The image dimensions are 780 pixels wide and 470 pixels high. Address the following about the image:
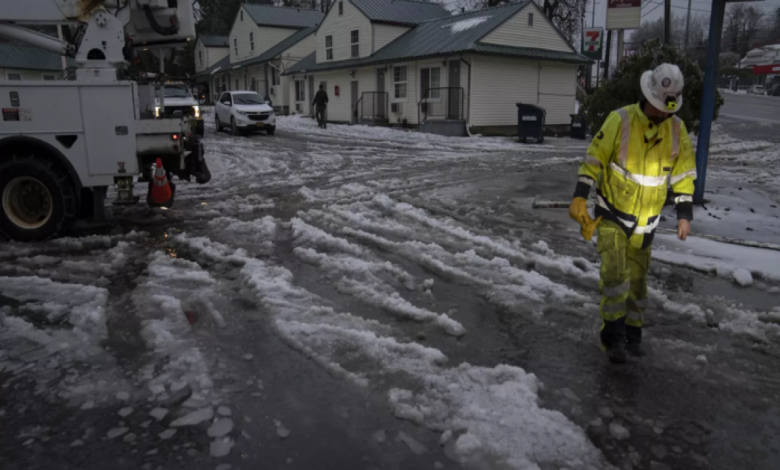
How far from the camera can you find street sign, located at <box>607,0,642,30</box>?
1988 centimetres

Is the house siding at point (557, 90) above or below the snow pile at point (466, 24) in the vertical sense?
below

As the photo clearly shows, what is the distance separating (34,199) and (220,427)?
5.79 m

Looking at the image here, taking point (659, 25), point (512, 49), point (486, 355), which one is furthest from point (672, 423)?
point (659, 25)

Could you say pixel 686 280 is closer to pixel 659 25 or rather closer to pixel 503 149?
pixel 503 149

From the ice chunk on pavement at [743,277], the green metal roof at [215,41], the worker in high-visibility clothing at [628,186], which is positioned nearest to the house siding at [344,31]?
the green metal roof at [215,41]

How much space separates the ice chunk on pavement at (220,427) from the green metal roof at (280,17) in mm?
45157

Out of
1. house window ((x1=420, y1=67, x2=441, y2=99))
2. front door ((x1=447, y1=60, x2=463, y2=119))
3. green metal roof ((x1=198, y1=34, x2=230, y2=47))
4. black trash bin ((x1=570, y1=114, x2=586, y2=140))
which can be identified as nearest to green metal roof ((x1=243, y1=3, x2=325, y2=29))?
green metal roof ((x1=198, y1=34, x2=230, y2=47))

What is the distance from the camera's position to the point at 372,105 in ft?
105

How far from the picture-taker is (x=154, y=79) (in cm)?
932

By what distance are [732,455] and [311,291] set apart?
3551 mm

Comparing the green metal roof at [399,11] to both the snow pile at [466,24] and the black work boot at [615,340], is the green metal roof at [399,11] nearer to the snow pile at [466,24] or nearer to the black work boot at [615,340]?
the snow pile at [466,24]

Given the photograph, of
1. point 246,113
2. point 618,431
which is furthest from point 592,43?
point 618,431

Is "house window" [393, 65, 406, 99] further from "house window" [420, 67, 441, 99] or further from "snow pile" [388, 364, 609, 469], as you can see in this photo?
"snow pile" [388, 364, 609, 469]

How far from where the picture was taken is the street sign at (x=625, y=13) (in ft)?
65.2
